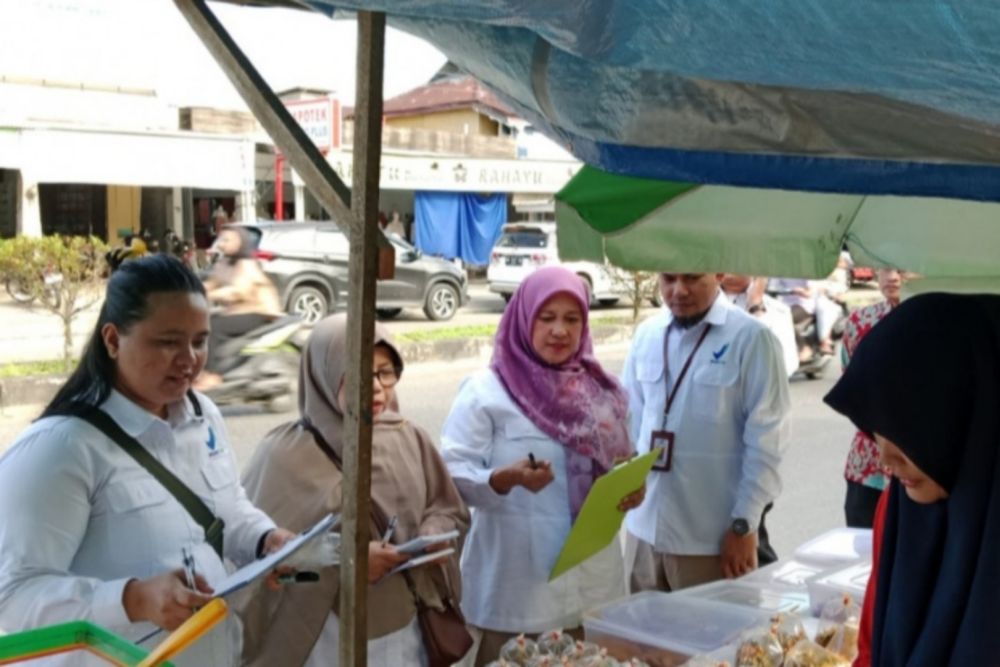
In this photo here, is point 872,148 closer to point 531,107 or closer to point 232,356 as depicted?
point 531,107

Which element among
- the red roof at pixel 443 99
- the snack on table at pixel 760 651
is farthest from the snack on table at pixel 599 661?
the red roof at pixel 443 99

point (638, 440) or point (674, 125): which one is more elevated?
point (674, 125)

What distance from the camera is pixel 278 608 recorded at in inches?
101

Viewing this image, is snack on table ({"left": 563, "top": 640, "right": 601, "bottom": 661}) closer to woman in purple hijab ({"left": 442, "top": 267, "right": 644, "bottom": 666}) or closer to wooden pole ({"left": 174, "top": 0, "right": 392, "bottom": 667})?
woman in purple hijab ({"left": 442, "top": 267, "right": 644, "bottom": 666})

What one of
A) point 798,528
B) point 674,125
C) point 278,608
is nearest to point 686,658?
point 278,608

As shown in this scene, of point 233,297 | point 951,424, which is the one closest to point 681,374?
point 951,424

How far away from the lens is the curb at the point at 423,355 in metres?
8.53

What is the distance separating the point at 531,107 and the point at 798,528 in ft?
15.6

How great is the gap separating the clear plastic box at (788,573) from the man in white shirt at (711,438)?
254 mm

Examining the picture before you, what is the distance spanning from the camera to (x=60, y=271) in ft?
30.9

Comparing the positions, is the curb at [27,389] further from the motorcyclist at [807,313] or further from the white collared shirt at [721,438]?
the motorcyclist at [807,313]

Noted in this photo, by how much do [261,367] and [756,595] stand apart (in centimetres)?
622

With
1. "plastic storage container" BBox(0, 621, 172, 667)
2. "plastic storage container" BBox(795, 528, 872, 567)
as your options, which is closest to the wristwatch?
"plastic storage container" BBox(795, 528, 872, 567)

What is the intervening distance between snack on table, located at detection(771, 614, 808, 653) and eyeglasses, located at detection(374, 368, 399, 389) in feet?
3.78
